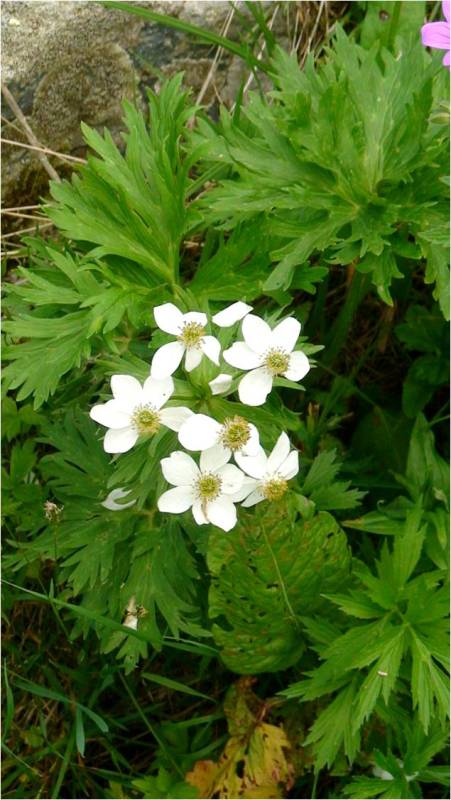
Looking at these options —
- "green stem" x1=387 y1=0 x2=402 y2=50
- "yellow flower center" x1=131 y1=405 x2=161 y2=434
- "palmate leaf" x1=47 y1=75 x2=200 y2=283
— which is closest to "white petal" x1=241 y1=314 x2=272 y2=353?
"yellow flower center" x1=131 y1=405 x2=161 y2=434

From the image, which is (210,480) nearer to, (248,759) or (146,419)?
(146,419)

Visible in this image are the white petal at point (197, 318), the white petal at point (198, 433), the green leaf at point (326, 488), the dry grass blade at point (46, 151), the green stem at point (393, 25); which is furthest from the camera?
the dry grass blade at point (46, 151)

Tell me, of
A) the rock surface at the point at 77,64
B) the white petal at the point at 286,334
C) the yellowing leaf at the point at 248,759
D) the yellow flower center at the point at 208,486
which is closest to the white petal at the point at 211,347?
the white petal at the point at 286,334

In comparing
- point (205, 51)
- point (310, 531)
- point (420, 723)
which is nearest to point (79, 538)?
point (310, 531)

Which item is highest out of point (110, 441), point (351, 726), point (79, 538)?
point (110, 441)

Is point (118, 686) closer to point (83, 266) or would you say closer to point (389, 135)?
point (83, 266)

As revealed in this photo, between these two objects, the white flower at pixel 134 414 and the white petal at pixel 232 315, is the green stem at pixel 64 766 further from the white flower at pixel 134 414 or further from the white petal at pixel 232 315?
the white petal at pixel 232 315
